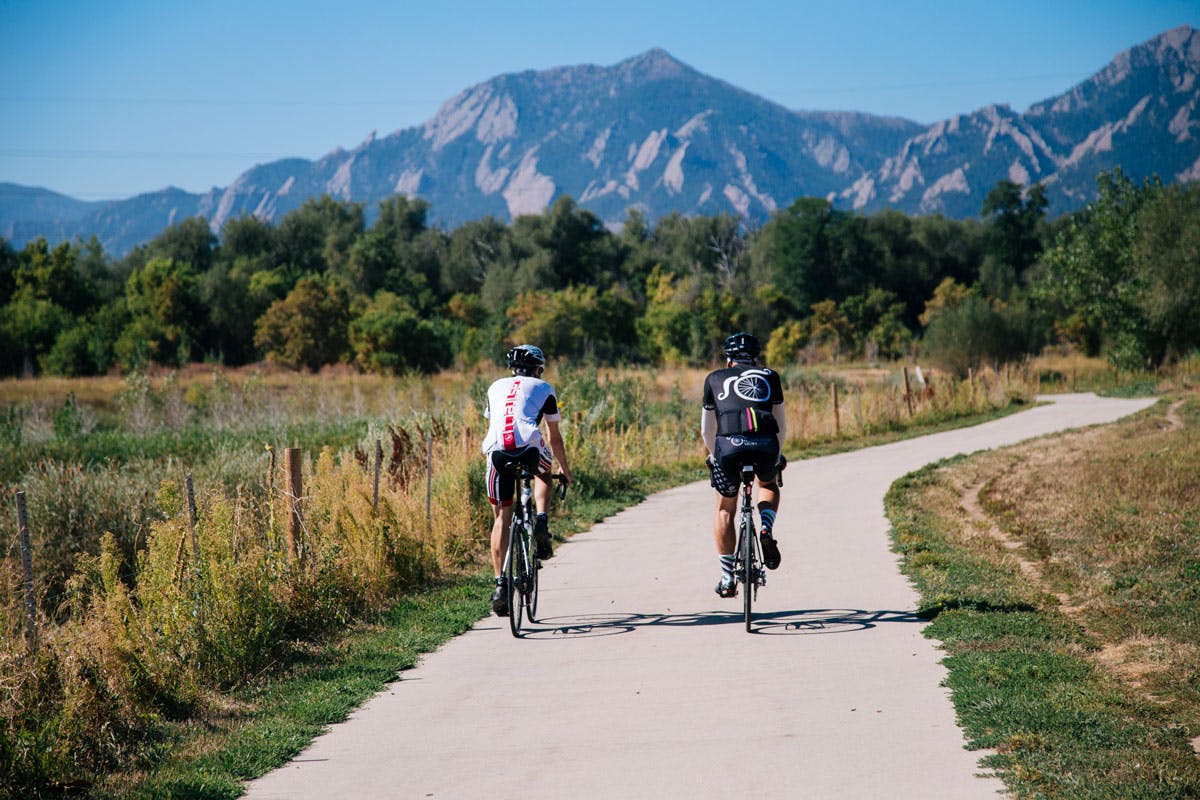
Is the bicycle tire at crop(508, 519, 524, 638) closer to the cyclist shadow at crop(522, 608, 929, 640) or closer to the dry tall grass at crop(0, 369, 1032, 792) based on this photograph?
the cyclist shadow at crop(522, 608, 929, 640)

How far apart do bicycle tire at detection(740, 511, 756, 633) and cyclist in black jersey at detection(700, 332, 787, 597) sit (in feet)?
0.33

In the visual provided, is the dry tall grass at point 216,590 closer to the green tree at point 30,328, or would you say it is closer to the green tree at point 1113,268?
the green tree at point 1113,268

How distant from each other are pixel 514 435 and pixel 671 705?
7.85ft

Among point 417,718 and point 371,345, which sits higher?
point 371,345

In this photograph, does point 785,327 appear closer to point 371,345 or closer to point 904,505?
point 371,345

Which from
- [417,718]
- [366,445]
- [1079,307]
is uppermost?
[1079,307]

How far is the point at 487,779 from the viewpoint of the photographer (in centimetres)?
498

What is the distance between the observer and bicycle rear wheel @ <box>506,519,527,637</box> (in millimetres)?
7738

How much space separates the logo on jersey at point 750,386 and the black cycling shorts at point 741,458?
288mm

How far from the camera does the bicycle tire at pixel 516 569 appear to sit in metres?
7.73

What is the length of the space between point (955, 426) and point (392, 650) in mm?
24316

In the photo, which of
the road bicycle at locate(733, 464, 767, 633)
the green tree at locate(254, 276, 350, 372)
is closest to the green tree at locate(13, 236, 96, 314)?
the green tree at locate(254, 276, 350, 372)

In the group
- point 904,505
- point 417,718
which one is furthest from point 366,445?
point 417,718

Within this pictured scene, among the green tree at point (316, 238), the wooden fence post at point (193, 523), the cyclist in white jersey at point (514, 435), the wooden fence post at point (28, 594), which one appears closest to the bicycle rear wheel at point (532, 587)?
the cyclist in white jersey at point (514, 435)
